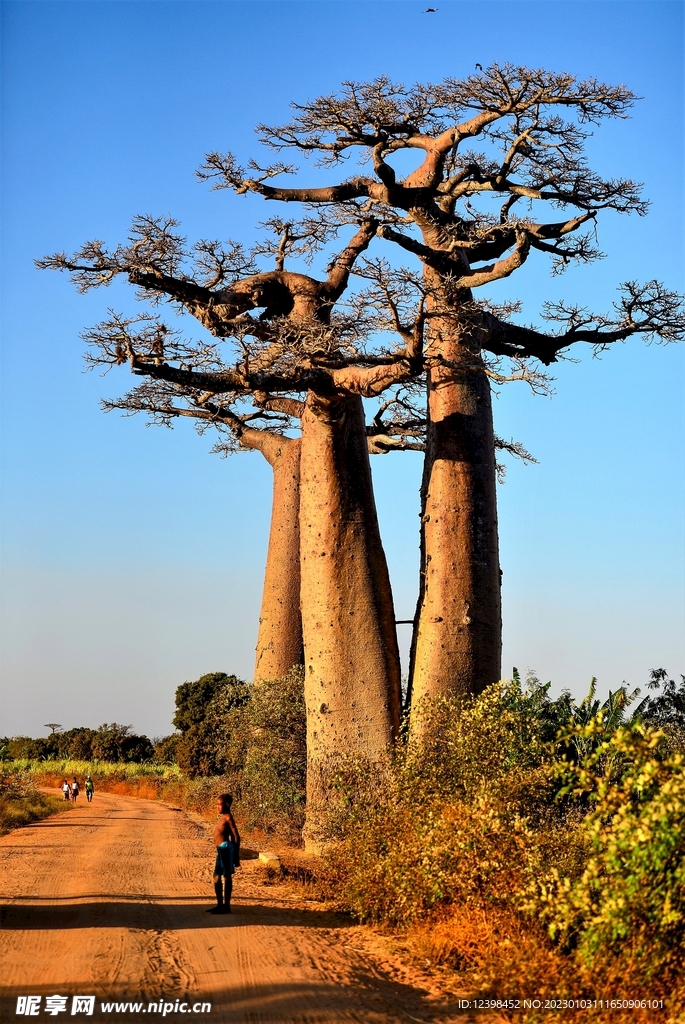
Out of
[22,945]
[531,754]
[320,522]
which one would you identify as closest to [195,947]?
[22,945]

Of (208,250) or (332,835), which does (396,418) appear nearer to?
(208,250)

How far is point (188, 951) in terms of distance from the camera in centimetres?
505

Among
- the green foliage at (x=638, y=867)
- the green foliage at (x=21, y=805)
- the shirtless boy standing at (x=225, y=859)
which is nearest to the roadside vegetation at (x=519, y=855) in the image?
the green foliage at (x=638, y=867)

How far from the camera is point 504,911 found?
5.05 meters

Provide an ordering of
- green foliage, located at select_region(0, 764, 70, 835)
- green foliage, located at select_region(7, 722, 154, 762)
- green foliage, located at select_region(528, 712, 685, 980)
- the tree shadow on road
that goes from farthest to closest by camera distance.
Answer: green foliage, located at select_region(7, 722, 154, 762) < green foliage, located at select_region(0, 764, 70, 835) < the tree shadow on road < green foliage, located at select_region(528, 712, 685, 980)

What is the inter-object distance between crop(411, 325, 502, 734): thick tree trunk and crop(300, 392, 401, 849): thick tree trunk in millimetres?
331


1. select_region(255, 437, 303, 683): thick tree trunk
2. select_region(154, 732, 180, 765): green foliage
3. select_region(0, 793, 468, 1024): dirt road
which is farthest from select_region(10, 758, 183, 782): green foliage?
select_region(0, 793, 468, 1024): dirt road

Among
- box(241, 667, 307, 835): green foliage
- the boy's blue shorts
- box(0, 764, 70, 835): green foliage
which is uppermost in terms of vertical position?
box(241, 667, 307, 835): green foliage

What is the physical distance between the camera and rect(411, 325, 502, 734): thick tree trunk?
828cm

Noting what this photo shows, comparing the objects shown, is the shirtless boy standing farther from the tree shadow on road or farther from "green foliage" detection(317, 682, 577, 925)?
"green foliage" detection(317, 682, 577, 925)

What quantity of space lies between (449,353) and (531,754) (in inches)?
142

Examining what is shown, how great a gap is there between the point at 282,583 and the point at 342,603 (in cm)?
377

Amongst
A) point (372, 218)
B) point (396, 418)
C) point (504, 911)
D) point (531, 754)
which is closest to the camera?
point (504, 911)

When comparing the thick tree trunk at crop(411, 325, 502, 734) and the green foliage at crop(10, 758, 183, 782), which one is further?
the green foliage at crop(10, 758, 183, 782)
